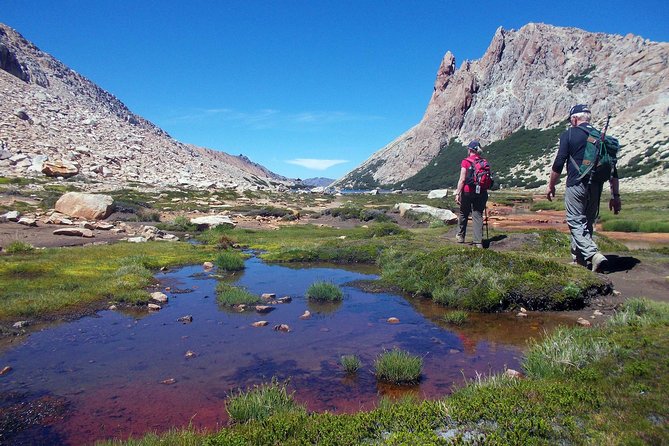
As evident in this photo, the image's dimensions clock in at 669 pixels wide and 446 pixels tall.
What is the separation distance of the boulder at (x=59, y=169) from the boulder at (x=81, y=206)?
79.8ft

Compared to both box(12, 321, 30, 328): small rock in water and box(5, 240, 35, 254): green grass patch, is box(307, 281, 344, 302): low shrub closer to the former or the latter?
box(12, 321, 30, 328): small rock in water

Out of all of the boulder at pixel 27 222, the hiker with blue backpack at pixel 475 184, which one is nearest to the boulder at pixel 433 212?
the hiker with blue backpack at pixel 475 184

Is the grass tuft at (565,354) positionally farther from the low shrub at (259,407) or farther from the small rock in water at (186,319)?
the small rock in water at (186,319)

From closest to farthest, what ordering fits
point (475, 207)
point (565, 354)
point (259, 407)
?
point (259, 407)
point (565, 354)
point (475, 207)

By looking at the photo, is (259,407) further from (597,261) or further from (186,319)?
(597,261)

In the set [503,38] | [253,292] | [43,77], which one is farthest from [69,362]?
[503,38]

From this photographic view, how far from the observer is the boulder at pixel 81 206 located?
29859 mm

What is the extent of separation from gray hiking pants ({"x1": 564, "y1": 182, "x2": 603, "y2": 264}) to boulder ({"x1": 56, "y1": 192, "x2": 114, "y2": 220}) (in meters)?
30.2

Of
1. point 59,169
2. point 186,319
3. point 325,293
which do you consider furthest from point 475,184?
point 59,169

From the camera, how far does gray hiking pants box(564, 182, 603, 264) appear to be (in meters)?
10.4

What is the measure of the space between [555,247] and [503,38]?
192828 mm

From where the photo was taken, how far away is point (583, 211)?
1062 centimetres

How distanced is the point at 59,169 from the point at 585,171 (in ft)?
186

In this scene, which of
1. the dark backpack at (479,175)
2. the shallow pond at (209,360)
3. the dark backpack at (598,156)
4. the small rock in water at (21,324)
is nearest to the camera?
the shallow pond at (209,360)
